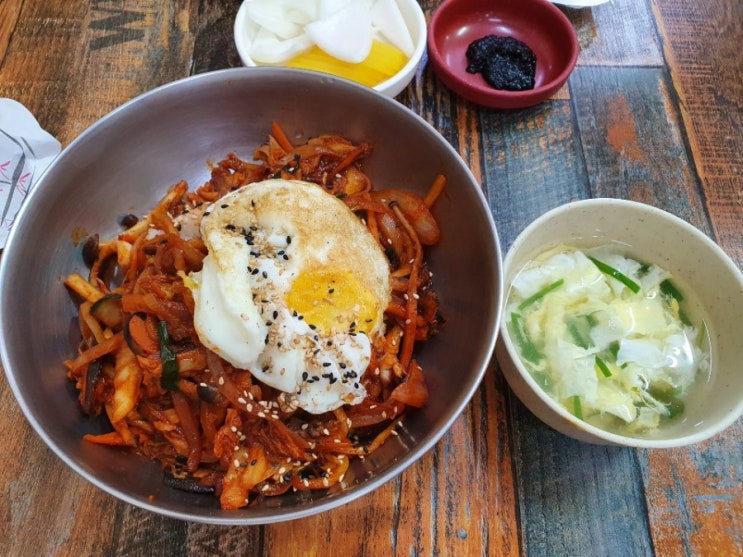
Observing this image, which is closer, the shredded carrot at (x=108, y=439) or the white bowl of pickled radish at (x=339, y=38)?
the shredded carrot at (x=108, y=439)

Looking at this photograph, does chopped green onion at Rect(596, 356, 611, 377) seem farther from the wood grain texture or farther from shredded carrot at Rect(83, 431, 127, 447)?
shredded carrot at Rect(83, 431, 127, 447)

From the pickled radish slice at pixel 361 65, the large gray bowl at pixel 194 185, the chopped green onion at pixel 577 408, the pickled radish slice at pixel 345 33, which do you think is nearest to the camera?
the large gray bowl at pixel 194 185

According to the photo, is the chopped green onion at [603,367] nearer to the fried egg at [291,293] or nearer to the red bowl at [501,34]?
the fried egg at [291,293]

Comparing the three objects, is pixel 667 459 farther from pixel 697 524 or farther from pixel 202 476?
pixel 202 476

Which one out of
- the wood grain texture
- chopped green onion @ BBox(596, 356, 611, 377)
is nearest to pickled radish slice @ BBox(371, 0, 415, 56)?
the wood grain texture

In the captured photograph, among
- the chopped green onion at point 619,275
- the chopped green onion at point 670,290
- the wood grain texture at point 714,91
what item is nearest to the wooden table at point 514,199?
the wood grain texture at point 714,91

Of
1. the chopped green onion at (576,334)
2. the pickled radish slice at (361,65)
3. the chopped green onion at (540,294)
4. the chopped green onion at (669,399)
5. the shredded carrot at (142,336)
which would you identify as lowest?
the chopped green onion at (669,399)
